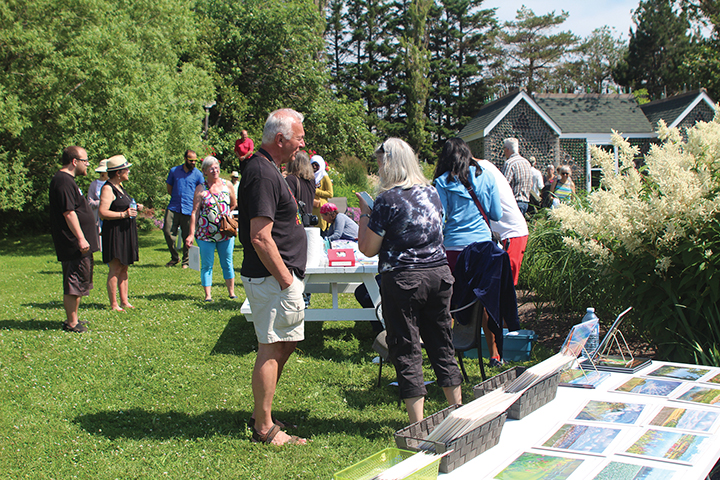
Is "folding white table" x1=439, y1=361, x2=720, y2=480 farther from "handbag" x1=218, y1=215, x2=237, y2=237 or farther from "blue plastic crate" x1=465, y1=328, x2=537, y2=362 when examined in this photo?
"handbag" x1=218, y1=215, x2=237, y2=237

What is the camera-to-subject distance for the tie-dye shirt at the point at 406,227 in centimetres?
296

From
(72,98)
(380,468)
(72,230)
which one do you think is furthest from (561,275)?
(72,98)

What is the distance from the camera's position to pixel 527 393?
1954mm

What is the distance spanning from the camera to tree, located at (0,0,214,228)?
12352 mm

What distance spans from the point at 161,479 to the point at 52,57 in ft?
40.9

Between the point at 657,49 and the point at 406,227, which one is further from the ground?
the point at 657,49

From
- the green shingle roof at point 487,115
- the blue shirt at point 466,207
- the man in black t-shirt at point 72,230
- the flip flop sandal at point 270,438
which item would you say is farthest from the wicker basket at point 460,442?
the green shingle roof at point 487,115

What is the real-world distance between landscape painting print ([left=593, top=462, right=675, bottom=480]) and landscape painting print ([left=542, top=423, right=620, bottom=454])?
0.11 metres

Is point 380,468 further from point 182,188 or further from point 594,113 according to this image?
point 594,113

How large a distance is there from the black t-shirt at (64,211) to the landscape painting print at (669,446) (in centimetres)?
528

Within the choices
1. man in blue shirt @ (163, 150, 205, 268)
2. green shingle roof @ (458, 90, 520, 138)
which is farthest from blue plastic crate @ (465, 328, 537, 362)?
green shingle roof @ (458, 90, 520, 138)

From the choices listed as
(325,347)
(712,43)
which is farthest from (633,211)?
(712,43)

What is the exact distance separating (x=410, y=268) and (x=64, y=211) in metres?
4.15

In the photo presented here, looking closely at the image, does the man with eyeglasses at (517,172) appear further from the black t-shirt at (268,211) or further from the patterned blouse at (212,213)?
the black t-shirt at (268,211)
